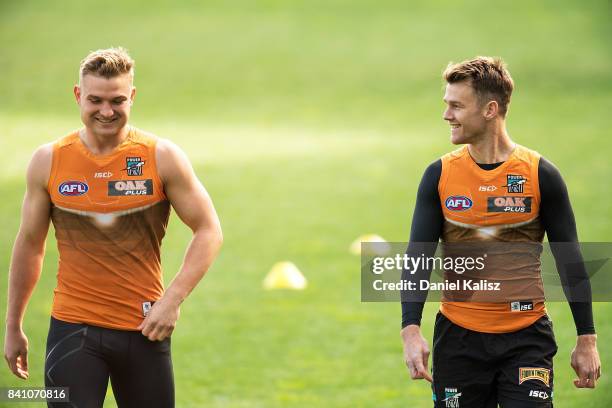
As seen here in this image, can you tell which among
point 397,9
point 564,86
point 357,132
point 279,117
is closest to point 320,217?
point 357,132

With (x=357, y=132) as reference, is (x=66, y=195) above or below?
below

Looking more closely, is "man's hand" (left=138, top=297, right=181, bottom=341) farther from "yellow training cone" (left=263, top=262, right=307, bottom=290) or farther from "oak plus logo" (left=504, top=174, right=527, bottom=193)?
"yellow training cone" (left=263, top=262, right=307, bottom=290)

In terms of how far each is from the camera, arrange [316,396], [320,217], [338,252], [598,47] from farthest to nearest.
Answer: [598,47], [320,217], [338,252], [316,396]

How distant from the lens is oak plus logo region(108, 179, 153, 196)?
18.7 ft

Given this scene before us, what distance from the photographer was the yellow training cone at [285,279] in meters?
15.0

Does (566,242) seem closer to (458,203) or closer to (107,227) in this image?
(458,203)

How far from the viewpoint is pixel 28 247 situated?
579 centimetres

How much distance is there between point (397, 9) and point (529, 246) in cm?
4280

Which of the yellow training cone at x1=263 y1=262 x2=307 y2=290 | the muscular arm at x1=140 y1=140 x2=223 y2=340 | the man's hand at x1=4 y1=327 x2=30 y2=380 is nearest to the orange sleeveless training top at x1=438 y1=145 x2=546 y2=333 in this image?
the muscular arm at x1=140 y1=140 x2=223 y2=340

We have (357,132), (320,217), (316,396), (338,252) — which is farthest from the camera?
(357,132)

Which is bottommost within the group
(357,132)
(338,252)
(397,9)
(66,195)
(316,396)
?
(316,396)

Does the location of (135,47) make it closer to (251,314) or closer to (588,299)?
(251,314)

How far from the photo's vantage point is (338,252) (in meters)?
17.2

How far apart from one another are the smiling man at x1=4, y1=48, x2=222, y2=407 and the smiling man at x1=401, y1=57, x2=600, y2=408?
1247mm
